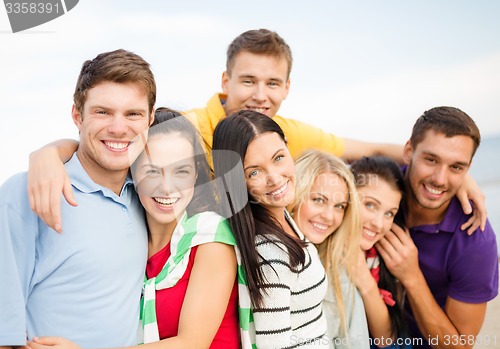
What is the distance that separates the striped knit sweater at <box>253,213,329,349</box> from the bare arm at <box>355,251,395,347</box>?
1.98ft

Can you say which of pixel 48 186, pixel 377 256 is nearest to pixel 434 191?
pixel 377 256

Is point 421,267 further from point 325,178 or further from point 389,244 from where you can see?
point 325,178

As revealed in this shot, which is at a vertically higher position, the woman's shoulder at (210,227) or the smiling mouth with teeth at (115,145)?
the smiling mouth with teeth at (115,145)

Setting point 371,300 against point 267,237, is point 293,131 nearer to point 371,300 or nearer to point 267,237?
point 371,300

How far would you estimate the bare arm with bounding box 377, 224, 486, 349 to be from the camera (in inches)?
128

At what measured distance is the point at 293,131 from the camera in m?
3.66

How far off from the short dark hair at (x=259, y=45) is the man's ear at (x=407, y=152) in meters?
1.06

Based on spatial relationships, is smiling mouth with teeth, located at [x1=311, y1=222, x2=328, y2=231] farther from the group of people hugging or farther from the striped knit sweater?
the striped knit sweater

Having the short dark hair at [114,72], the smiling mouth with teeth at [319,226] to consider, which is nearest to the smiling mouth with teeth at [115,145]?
the short dark hair at [114,72]

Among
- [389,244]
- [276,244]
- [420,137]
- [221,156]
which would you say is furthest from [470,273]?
[221,156]

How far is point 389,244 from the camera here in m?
3.29

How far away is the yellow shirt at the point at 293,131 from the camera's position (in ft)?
11.3

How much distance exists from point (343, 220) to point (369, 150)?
0.99 m

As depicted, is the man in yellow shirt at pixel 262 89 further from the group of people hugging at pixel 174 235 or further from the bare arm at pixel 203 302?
the bare arm at pixel 203 302
